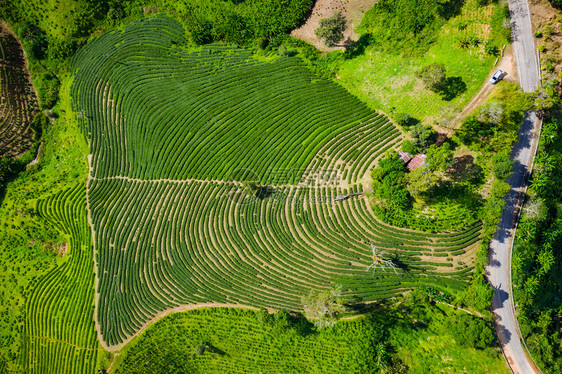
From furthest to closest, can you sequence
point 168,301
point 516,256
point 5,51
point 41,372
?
point 5,51 → point 41,372 → point 168,301 → point 516,256

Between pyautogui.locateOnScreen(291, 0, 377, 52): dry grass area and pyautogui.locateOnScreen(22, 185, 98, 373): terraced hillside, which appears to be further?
pyautogui.locateOnScreen(22, 185, 98, 373): terraced hillside

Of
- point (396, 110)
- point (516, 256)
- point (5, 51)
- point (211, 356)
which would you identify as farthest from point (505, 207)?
point (5, 51)

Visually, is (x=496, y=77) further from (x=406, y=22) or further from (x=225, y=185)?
(x=225, y=185)

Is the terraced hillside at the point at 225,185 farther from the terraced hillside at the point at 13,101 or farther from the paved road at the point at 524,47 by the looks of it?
the paved road at the point at 524,47

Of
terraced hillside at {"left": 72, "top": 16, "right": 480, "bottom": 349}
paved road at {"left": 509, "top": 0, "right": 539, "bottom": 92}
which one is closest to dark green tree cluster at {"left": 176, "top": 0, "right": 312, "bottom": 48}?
terraced hillside at {"left": 72, "top": 16, "right": 480, "bottom": 349}

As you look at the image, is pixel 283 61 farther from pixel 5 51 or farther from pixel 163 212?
pixel 5 51

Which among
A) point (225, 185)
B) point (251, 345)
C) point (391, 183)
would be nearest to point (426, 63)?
point (391, 183)

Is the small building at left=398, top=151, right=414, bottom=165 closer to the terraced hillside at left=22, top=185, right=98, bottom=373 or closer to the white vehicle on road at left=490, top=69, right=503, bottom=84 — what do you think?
the white vehicle on road at left=490, top=69, right=503, bottom=84
